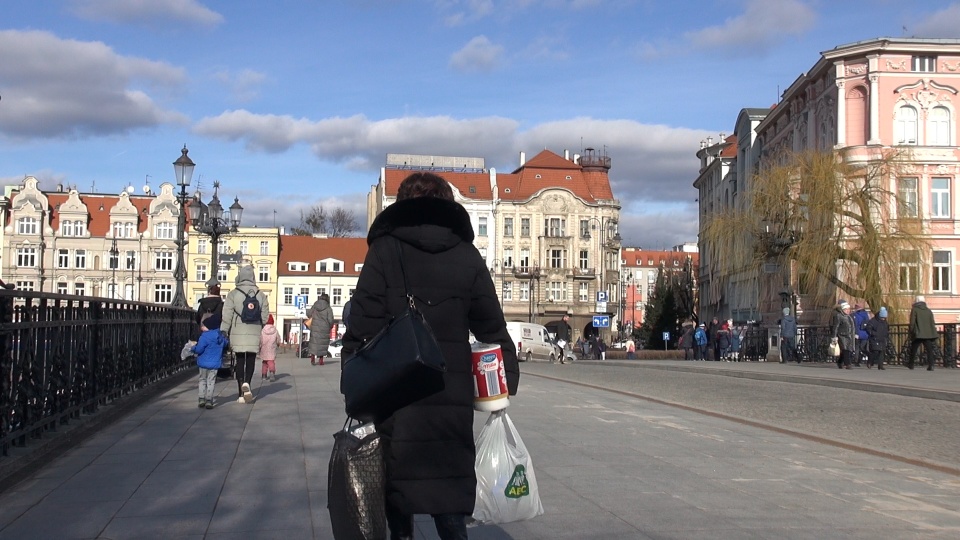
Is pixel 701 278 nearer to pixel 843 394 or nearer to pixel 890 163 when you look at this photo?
pixel 890 163

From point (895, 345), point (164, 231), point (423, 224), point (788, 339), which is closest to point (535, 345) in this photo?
point (788, 339)

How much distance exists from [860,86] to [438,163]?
58.9 meters

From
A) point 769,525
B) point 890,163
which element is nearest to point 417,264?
point 769,525

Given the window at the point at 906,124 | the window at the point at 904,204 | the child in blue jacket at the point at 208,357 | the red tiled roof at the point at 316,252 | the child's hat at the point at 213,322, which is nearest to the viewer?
the child in blue jacket at the point at 208,357

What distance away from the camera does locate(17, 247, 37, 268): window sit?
8700 centimetres

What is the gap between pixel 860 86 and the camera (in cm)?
5172

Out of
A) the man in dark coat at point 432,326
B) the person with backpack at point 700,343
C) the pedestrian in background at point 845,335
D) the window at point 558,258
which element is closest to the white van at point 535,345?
the person with backpack at point 700,343

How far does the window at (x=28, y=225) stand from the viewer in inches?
3492

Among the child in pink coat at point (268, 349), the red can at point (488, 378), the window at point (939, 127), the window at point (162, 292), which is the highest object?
the window at point (939, 127)

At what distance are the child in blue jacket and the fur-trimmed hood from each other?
971cm

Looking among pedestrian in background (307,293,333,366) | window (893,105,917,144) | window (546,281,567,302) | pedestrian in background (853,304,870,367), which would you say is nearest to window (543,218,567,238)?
window (546,281,567,302)

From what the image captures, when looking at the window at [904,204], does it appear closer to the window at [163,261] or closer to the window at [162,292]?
the window at [162,292]

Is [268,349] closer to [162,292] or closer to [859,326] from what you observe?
[859,326]

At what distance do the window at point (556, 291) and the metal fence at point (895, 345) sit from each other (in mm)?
54887
